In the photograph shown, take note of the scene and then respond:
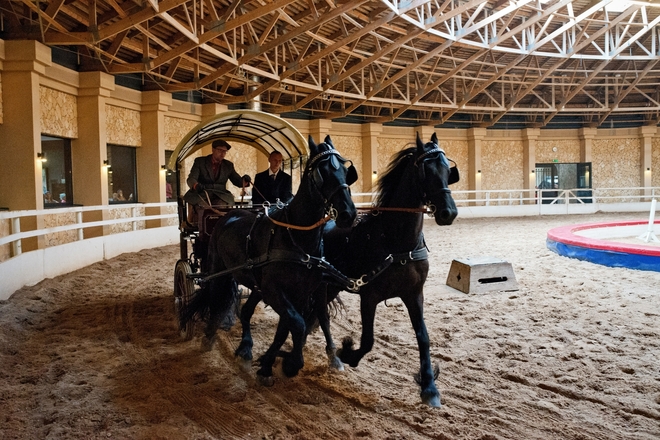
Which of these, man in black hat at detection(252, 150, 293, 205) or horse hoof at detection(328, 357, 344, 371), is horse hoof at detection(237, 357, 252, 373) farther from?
man in black hat at detection(252, 150, 293, 205)

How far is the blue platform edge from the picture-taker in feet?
23.3

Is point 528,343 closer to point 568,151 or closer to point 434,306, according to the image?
point 434,306

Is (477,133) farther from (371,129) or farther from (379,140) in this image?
(371,129)

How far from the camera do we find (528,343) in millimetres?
4250

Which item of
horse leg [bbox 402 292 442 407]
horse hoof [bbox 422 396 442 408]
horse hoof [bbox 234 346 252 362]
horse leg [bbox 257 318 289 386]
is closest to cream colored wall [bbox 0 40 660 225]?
horse hoof [bbox 234 346 252 362]

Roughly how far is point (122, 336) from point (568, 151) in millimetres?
23356

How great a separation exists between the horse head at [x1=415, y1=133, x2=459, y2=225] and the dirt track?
4.06 feet

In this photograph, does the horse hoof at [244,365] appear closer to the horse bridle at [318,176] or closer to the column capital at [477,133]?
the horse bridle at [318,176]

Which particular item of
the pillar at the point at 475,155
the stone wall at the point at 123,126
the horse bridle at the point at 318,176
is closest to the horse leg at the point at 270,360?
the horse bridle at the point at 318,176

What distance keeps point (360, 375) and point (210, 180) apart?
9.67 ft

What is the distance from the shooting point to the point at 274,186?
536cm

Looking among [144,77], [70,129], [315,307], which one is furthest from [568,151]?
[315,307]

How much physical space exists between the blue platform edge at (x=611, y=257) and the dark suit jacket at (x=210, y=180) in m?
5.92

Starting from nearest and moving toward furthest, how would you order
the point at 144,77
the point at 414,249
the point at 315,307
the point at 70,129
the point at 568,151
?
1. the point at 414,249
2. the point at 315,307
3. the point at 70,129
4. the point at 144,77
5. the point at 568,151
